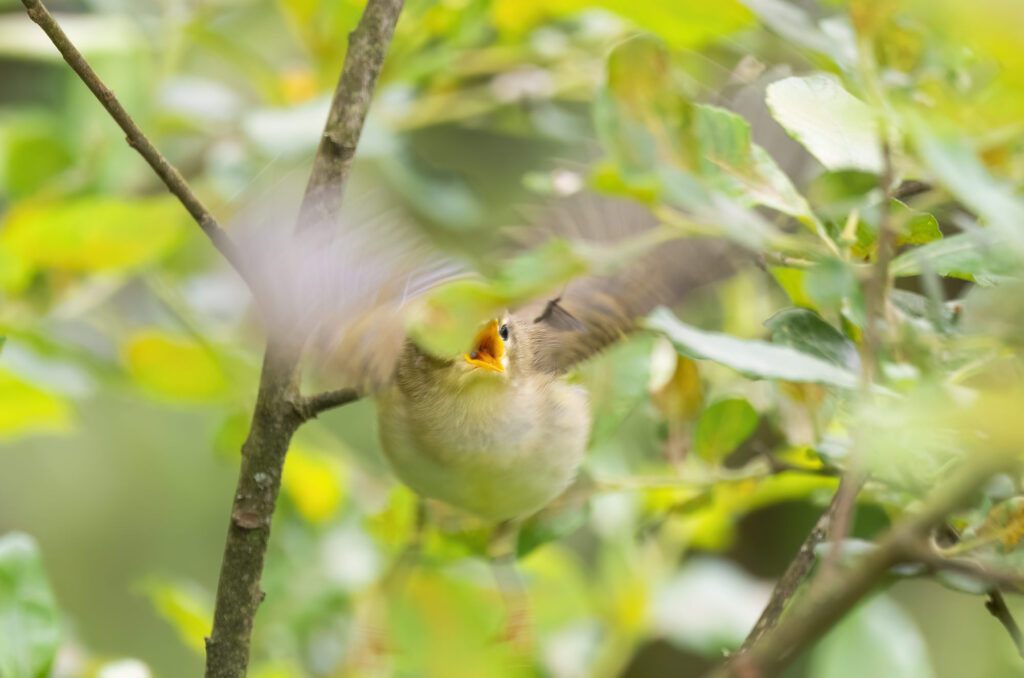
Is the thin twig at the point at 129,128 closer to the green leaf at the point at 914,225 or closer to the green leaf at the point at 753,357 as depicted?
the green leaf at the point at 753,357

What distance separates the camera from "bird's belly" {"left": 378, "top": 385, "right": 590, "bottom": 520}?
1.14 meters

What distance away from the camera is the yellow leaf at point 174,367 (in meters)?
1.24

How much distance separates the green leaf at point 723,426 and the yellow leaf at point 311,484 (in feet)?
1.83

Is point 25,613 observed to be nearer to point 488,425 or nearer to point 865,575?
point 488,425

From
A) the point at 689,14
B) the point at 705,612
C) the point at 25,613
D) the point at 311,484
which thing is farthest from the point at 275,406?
the point at 705,612

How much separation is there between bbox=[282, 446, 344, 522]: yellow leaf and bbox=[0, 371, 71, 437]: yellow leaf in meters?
0.29

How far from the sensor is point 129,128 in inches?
25.9

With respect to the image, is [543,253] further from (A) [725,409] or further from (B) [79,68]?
(A) [725,409]

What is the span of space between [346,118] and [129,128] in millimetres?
149

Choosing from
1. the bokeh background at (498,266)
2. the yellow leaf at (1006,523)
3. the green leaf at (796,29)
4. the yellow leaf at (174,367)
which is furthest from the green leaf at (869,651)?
the yellow leaf at (174,367)

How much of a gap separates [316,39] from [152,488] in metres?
1.73

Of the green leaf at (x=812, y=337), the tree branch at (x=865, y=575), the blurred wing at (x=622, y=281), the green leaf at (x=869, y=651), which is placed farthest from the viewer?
the blurred wing at (x=622, y=281)

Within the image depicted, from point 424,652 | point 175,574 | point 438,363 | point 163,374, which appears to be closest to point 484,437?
point 438,363

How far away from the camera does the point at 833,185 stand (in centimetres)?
83
